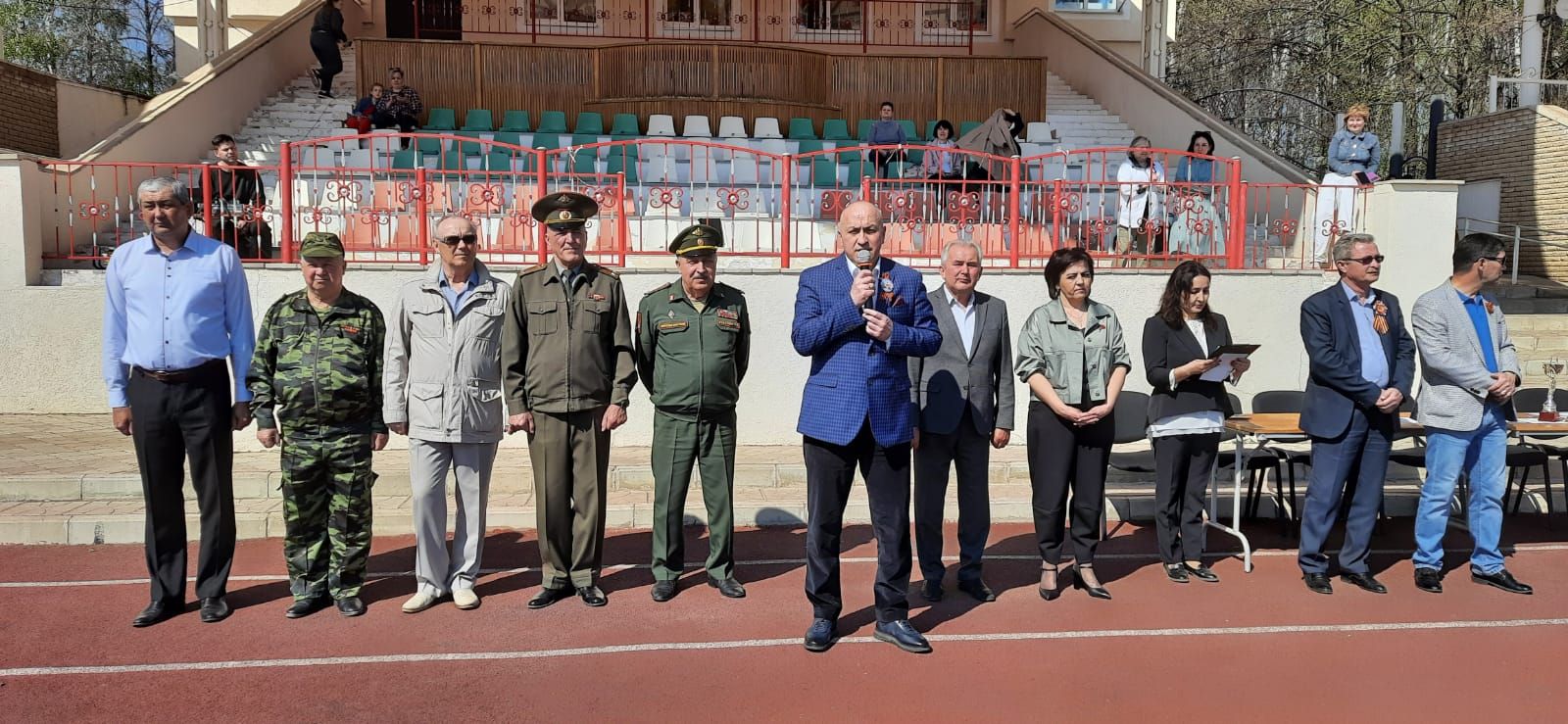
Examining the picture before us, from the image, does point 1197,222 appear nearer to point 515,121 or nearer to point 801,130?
point 801,130

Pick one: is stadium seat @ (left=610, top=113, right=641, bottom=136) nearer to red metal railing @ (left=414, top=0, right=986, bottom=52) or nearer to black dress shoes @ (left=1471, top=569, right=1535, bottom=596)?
red metal railing @ (left=414, top=0, right=986, bottom=52)

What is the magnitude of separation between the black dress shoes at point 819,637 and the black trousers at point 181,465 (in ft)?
9.06

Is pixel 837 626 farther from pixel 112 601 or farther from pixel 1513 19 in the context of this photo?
pixel 1513 19

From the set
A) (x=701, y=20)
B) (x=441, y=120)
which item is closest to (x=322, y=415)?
(x=441, y=120)

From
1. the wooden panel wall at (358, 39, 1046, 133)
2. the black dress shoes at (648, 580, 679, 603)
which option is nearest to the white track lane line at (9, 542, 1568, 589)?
the black dress shoes at (648, 580, 679, 603)

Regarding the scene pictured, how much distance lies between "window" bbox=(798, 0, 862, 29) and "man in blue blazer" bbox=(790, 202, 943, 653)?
1624cm

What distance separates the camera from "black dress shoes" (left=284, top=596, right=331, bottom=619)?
5000 millimetres

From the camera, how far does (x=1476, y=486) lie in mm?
5695

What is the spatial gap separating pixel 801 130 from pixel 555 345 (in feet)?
38.4

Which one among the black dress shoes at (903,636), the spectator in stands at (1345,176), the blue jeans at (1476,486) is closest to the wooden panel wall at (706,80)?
the spectator in stands at (1345,176)

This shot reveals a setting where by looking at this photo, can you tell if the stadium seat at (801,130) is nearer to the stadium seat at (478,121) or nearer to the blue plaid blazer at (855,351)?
the stadium seat at (478,121)

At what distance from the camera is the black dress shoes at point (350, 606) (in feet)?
16.6

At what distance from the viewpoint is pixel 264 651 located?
4.57m

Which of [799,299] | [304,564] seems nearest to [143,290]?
[304,564]
